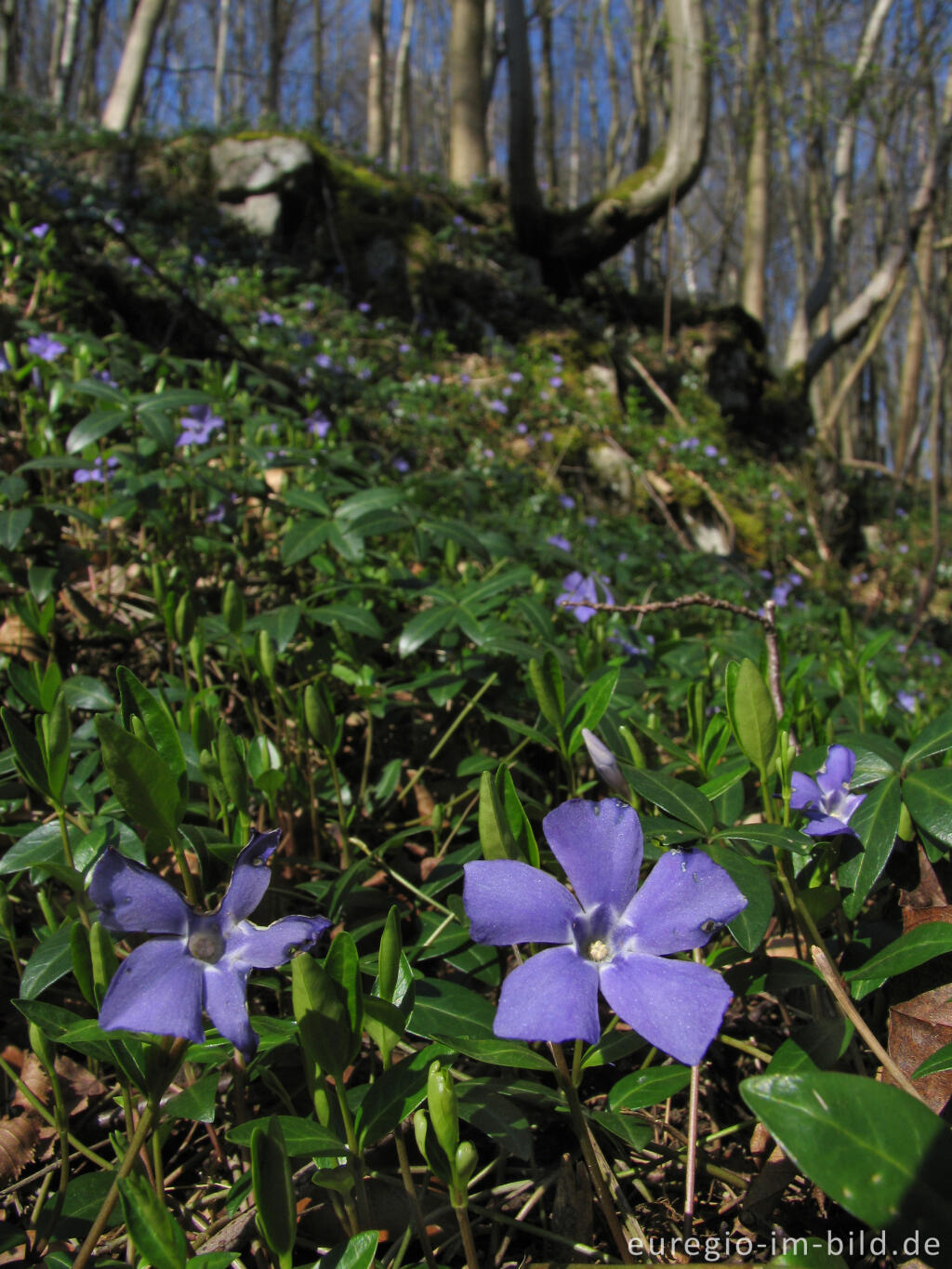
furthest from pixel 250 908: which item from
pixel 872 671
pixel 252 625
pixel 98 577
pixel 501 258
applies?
pixel 501 258

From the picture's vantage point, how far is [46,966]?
2.81ft

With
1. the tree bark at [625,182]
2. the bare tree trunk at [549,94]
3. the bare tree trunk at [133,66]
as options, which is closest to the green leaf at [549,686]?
the tree bark at [625,182]

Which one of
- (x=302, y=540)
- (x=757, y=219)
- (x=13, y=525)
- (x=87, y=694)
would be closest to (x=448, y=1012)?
(x=87, y=694)

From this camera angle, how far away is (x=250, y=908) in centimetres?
66

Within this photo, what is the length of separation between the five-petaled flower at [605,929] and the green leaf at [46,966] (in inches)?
19.7

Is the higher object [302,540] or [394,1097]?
[302,540]

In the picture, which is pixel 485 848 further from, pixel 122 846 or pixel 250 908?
pixel 122 846

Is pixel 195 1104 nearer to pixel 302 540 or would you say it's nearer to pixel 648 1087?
pixel 648 1087

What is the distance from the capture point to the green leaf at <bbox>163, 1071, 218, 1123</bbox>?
0.74m

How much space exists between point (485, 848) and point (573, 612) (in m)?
1.35

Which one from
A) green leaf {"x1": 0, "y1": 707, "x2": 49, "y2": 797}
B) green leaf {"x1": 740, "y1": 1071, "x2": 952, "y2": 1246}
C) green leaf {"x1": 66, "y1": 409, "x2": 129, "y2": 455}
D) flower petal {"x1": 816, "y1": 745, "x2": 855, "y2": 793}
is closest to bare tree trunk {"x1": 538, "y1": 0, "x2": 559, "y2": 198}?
green leaf {"x1": 66, "y1": 409, "x2": 129, "y2": 455}

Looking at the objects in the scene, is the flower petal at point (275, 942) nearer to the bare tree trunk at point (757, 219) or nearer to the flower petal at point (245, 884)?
the flower petal at point (245, 884)

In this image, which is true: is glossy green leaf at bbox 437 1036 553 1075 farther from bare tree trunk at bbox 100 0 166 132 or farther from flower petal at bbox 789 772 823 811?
bare tree trunk at bbox 100 0 166 132

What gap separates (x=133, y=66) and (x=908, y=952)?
9581 millimetres
